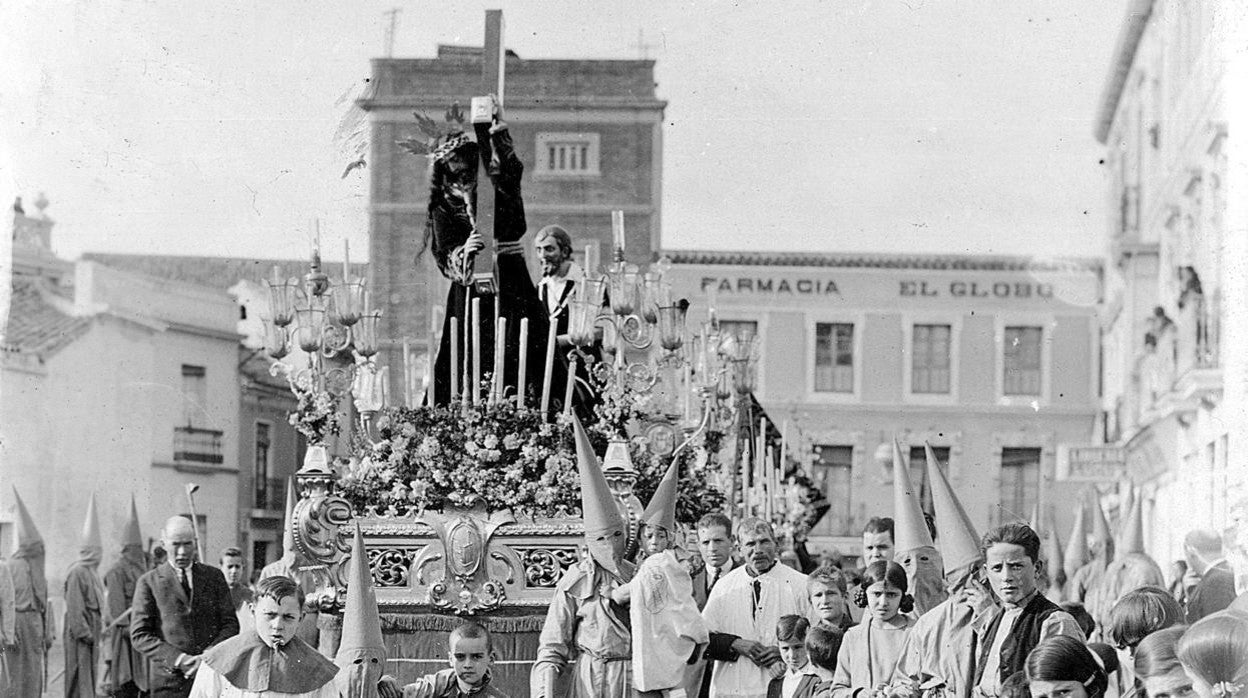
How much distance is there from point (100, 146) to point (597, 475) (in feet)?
20.1

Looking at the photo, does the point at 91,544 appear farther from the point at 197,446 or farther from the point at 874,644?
the point at 197,446

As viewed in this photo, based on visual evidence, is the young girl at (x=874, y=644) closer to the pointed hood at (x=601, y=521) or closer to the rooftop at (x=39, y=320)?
the pointed hood at (x=601, y=521)

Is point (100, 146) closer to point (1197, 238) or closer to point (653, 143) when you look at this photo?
point (1197, 238)

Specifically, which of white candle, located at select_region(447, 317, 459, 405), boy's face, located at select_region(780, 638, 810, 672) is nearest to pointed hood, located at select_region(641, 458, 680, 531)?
boy's face, located at select_region(780, 638, 810, 672)

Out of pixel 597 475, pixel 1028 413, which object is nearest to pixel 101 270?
pixel 1028 413

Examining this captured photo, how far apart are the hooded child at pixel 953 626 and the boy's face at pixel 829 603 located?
31.8 inches

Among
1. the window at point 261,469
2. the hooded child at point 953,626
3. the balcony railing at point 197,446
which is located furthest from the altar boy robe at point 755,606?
the window at point 261,469

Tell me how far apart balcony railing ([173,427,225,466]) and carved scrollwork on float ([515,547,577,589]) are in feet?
87.6

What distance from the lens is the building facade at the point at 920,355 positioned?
1810 inches

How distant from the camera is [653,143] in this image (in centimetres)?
3875

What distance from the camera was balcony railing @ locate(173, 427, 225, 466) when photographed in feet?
124

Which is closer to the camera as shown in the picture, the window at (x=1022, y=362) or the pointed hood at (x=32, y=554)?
the pointed hood at (x=32, y=554)

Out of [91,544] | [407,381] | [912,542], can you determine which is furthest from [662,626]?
[91,544]

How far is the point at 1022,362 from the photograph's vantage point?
46500 millimetres
